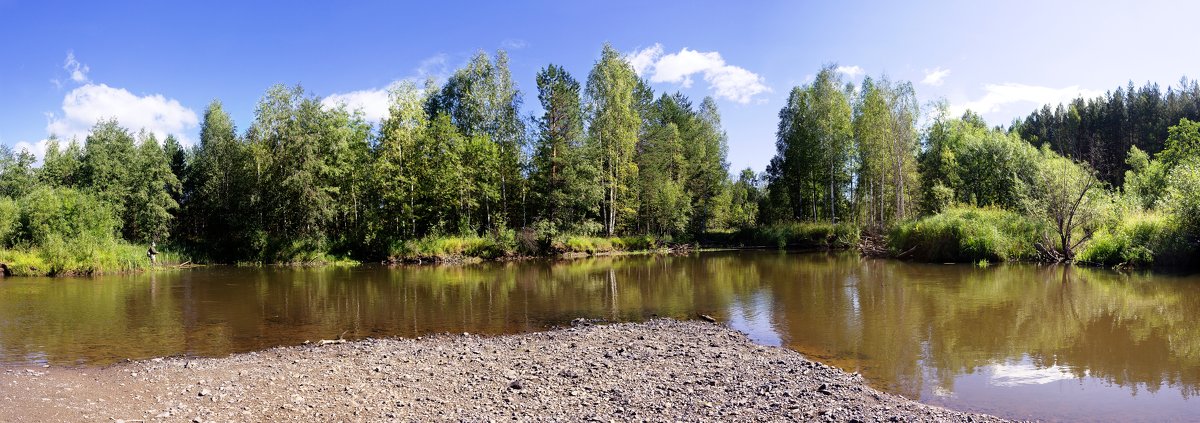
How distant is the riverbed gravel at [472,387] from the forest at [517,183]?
26.4m

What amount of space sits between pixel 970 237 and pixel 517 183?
2943cm

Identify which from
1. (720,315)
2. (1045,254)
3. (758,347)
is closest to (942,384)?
(758,347)

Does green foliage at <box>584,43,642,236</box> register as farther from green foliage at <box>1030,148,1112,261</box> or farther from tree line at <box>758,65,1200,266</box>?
green foliage at <box>1030,148,1112,261</box>

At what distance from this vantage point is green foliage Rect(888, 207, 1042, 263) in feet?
96.4

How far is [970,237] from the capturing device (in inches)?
1200

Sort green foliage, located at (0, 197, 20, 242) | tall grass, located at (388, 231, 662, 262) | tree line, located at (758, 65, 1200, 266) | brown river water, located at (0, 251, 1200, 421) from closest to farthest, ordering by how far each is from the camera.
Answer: brown river water, located at (0, 251, 1200, 421) → tree line, located at (758, 65, 1200, 266) → green foliage, located at (0, 197, 20, 242) → tall grass, located at (388, 231, 662, 262)

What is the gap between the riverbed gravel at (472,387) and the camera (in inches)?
275

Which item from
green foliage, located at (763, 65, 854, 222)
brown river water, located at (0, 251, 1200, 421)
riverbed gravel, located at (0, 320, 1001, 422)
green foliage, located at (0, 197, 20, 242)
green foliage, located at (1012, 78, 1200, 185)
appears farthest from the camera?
green foliage, located at (1012, 78, 1200, 185)

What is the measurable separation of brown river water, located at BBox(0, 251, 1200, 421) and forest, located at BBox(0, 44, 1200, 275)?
8.48m

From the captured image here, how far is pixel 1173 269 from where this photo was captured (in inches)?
925

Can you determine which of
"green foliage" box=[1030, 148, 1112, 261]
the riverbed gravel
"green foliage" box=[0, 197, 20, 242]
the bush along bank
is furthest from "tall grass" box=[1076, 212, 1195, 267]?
"green foliage" box=[0, 197, 20, 242]

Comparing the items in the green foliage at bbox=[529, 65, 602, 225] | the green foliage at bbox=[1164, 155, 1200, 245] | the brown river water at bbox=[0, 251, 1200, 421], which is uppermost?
the green foliage at bbox=[529, 65, 602, 225]

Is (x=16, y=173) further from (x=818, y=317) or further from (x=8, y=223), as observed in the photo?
(x=818, y=317)

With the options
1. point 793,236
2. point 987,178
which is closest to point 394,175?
point 793,236
